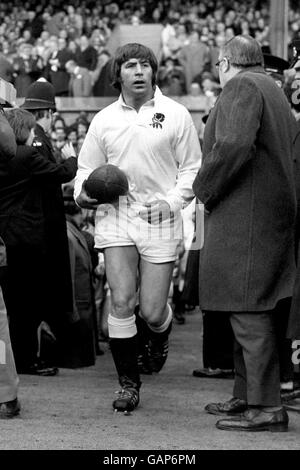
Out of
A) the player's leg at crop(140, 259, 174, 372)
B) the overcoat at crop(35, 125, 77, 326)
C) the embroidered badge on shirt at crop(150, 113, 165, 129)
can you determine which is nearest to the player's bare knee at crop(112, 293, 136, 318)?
the player's leg at crop(140, 259, 174, 372)

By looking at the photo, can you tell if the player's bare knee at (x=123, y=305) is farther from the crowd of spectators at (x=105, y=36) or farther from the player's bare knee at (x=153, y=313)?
the crowd of spectators at (x=105, y=36)

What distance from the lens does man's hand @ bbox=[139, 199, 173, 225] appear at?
667 centimetres

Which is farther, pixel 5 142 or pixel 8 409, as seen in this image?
pixel 8 409

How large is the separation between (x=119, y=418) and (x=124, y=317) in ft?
2.03

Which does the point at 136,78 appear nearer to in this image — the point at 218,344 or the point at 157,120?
the point at 157,120

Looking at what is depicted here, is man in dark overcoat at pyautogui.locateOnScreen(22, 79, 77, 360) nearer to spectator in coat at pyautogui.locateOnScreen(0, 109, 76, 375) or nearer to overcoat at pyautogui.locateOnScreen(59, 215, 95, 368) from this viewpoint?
spectator in coat at pyautogui.locateOnScreen(0, 109, 76, 375)

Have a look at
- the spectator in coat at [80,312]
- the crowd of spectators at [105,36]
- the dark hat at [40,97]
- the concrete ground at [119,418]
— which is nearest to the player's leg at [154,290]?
the concrete ground at [119,418]

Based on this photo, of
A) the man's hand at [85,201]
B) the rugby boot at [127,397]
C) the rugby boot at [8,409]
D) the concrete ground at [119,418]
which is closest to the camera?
the concrete ground at [119,418]

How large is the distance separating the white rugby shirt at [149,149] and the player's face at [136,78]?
82mm

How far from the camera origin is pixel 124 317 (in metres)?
6.65

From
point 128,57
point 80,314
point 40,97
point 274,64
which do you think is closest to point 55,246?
point 80,314

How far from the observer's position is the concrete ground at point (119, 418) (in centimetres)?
570

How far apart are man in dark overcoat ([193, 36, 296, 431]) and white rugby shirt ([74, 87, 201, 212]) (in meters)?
0.76
